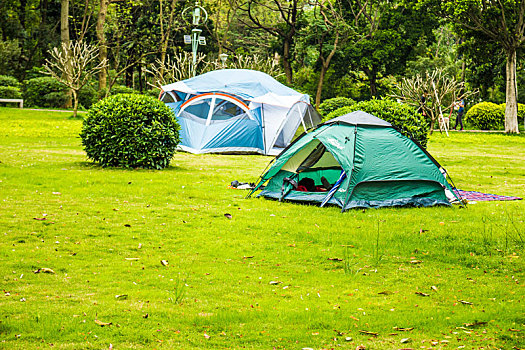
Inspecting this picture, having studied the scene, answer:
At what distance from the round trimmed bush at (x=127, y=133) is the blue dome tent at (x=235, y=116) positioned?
5.10m

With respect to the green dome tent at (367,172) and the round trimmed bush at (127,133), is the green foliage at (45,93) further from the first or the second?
the green dome tent at (367,172)

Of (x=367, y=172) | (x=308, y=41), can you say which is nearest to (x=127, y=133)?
(x=367, y=172)

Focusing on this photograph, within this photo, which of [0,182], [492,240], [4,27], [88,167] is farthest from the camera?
[4,27]

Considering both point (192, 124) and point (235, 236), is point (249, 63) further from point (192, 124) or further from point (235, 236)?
point (235, 236)

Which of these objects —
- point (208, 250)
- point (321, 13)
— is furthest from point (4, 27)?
point (208, 250)

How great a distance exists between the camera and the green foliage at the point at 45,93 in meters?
31.9

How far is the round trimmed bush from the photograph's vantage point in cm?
1306

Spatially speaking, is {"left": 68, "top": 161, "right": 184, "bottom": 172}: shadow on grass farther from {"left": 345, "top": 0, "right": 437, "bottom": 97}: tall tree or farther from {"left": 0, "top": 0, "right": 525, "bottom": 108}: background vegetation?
{"left": 345, "top": 0, "right": 437, "bottom": 97}: tall tree

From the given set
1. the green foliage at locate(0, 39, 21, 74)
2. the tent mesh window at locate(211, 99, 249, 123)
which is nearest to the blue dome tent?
the tent mesh window at locate(211, 99, 249, 123)

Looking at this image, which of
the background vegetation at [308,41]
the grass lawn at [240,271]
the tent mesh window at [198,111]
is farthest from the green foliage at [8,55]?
the grass lawn at [240,271]

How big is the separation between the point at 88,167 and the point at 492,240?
9097mm

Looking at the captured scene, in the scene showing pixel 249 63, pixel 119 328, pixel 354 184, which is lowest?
pixel 119 328

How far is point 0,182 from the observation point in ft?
Answer: 35.2

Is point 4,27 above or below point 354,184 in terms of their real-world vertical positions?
above
